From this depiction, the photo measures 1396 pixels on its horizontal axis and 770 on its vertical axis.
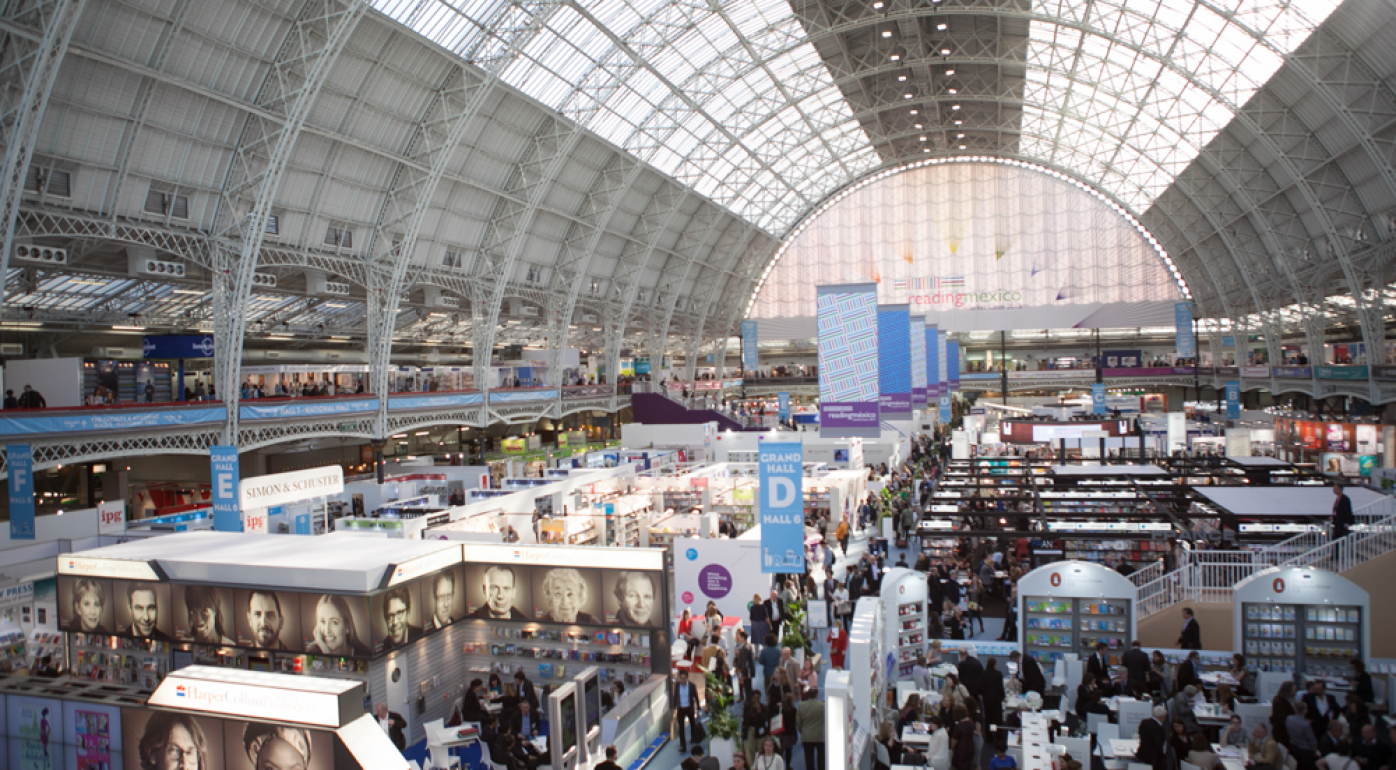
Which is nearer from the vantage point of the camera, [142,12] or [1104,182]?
[142,12]

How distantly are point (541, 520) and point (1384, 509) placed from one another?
56.9 ft

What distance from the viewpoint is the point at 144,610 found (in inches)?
468

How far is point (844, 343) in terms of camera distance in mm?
16219

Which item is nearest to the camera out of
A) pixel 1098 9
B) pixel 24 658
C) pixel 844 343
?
pixel 24 658

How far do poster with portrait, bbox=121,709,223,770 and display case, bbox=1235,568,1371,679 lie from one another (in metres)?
12.4

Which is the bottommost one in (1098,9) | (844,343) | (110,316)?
(844,343)

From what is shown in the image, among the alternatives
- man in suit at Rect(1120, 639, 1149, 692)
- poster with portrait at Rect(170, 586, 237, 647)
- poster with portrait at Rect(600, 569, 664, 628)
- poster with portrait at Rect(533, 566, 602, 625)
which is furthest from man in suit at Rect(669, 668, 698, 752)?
poster with portrait at Rect(170, 586, 237, 647)

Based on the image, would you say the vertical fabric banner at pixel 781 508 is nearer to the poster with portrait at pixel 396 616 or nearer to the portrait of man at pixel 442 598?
the portrait of man at pixel 442 598

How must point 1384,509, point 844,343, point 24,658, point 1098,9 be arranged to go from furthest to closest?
point 1098,9, point 844,343, point 1384,509, point 24,658

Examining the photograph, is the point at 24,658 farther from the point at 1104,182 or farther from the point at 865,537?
the point at 1104,182

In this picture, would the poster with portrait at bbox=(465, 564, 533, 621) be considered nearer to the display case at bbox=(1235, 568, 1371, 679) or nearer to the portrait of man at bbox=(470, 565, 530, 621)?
the portrait of man at bbox=(470, 565, 530, 621)

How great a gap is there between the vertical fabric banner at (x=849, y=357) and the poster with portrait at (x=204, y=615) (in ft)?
34.0

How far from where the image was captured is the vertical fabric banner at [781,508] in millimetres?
12547

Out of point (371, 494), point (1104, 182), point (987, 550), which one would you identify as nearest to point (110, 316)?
point (371, 494)
